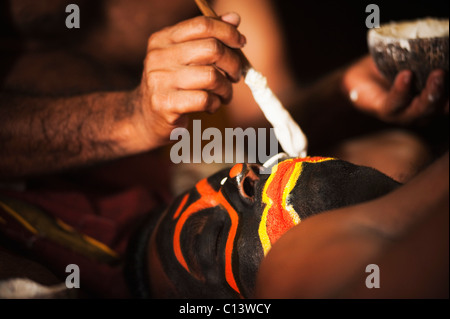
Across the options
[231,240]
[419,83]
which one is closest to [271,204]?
[231,240]

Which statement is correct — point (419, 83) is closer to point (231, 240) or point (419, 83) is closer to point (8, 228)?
point (231, 240)

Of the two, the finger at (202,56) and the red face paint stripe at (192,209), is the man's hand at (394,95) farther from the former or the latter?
the red face paint stripe at (192,209)

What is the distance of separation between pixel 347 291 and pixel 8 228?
2.38 ft

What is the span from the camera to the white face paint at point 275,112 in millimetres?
670

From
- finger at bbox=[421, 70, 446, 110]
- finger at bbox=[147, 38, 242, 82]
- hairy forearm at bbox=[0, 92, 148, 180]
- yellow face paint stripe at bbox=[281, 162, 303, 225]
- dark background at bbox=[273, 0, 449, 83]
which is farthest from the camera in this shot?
dark background at bbox=[273, 0, 449, 83]

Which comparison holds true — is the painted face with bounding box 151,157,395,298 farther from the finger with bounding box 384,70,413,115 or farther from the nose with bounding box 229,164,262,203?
the finger with bounding box 384,70,413,115

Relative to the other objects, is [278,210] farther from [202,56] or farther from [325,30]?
[325,30]

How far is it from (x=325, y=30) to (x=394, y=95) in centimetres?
103

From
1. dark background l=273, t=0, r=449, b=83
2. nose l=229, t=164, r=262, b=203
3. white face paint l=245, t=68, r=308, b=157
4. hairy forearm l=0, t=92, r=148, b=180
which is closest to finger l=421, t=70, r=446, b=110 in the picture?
white face paint l=245, t=68, r=308, b=157

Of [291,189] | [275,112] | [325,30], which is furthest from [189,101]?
[325,30]

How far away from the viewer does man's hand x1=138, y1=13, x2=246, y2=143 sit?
66 cm

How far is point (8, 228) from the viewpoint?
2.74ft

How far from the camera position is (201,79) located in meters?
0.67

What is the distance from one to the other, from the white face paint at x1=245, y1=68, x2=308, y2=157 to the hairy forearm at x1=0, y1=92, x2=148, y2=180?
38cm
